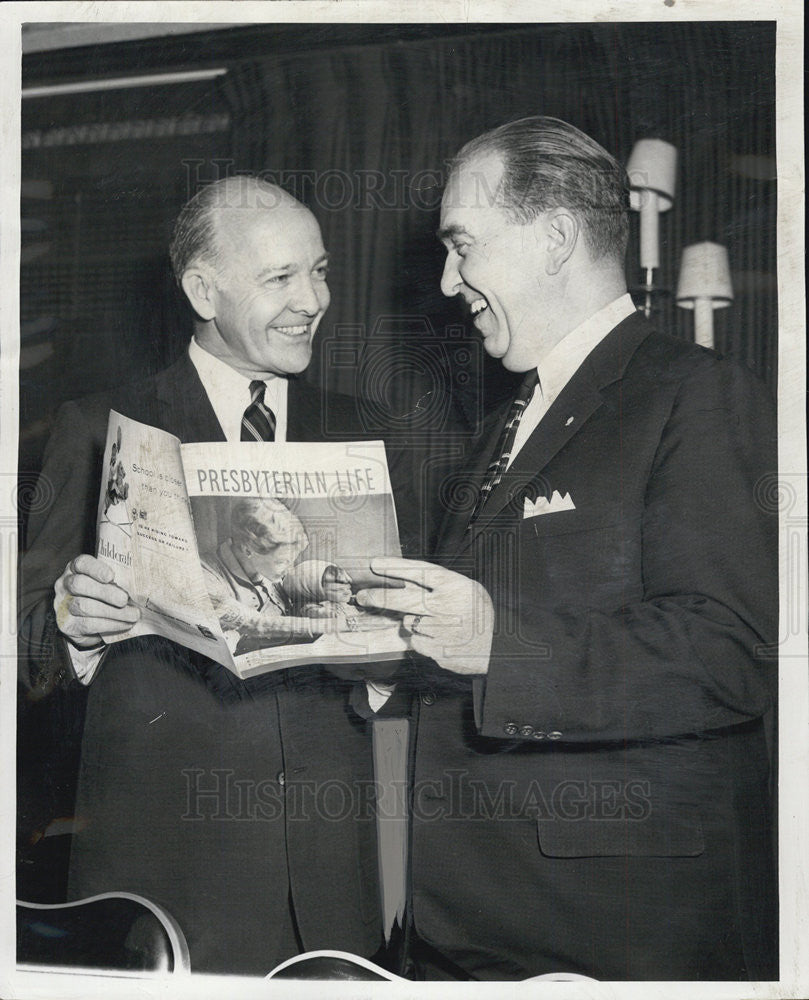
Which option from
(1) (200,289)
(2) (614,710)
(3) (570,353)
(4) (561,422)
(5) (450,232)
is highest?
(5) (450,232)

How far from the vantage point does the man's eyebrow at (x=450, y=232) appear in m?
2.07

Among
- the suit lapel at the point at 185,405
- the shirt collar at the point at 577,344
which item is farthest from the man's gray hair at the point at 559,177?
the suit lapel at the point at 185,405

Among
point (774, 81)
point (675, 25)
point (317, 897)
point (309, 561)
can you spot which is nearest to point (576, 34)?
A: point (675, 25)

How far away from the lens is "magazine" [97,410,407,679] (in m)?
2.04

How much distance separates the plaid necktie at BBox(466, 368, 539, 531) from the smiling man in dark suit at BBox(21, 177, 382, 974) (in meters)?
0.30

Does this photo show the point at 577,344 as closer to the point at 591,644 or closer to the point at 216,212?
the point at 591,644

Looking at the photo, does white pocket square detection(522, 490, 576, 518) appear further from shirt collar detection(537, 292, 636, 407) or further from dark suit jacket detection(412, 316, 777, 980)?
shirt collar detection(537, 292, 636, 407)

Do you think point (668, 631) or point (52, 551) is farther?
point (52, 551)

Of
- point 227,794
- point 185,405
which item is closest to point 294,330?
point 185,405

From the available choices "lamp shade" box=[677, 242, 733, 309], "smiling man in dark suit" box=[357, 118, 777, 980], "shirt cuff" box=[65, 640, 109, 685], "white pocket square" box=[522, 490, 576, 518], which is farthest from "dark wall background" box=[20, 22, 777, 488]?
"shirt cuff" box=[65, 640, 109, 685]

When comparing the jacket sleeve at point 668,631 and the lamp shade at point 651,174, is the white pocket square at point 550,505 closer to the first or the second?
Answer: the jacket sleeve at point 668,631

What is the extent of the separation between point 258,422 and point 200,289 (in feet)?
1.00

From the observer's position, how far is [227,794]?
6.76 ft

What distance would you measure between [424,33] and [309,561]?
114 cm
